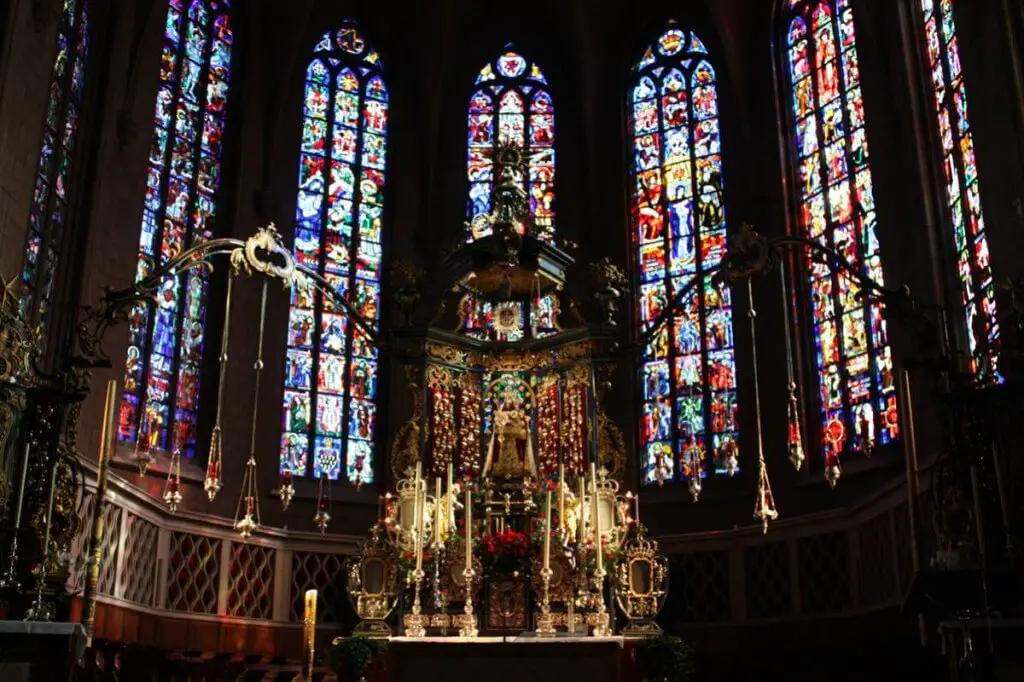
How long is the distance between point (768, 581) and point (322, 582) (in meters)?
6.58

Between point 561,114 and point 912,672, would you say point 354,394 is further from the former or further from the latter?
point 912,672

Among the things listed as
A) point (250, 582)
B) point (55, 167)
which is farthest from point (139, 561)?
point (55, 167)

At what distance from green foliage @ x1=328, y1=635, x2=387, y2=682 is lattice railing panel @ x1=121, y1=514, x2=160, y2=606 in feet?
14.0

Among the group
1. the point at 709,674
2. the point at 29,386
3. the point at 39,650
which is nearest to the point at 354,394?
the point at 709,674

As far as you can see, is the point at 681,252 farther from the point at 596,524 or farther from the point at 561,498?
the point at 596,524

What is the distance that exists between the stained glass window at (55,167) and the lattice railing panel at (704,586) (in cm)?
961

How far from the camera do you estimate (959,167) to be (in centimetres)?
1479

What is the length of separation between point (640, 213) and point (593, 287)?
272 inches

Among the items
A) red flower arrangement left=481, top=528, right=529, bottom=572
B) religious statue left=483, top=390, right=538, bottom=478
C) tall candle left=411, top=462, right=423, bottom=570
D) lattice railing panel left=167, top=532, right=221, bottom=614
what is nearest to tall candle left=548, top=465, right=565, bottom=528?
red flower arrangement left=481, top=528, right=529, bottom=572

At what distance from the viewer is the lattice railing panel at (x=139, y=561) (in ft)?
50.9

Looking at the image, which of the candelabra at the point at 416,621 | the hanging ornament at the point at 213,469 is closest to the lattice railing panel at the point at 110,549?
the hanging ornament at the point at 213,469

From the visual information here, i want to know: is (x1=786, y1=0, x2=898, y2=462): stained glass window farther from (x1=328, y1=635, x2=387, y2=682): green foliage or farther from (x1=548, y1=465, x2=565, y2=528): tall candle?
(x1=328, y1=635, x2=387, y2=682): green foliage

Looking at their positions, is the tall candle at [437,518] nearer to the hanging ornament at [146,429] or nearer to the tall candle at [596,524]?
the tall candle at [596,524]

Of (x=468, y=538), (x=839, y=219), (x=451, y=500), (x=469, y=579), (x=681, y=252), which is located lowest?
(x=469, y=579)
